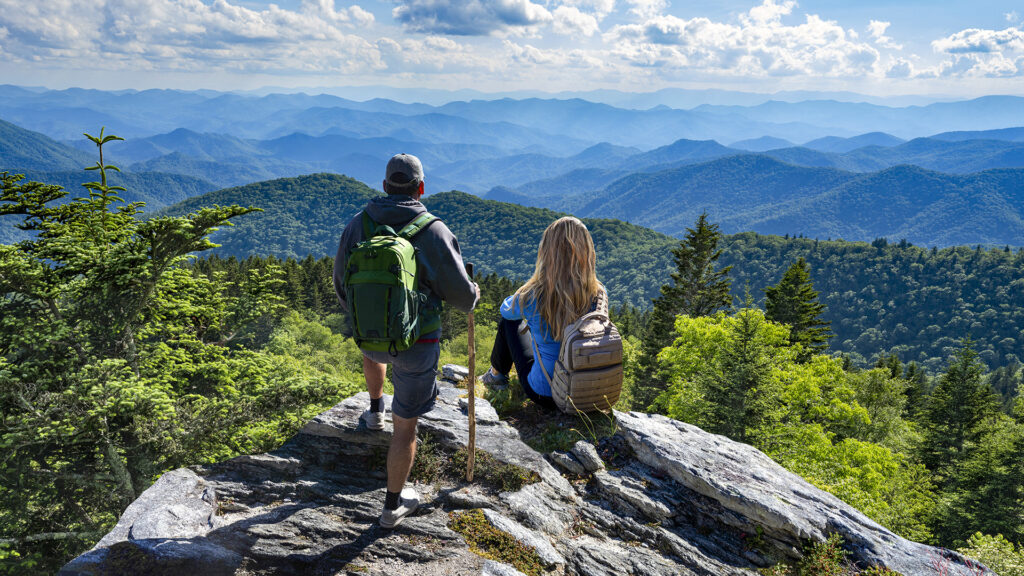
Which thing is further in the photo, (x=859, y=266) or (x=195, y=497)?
(x=859, y=266)

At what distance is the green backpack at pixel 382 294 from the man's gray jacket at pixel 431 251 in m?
0.29

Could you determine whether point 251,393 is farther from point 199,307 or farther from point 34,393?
point 34,393

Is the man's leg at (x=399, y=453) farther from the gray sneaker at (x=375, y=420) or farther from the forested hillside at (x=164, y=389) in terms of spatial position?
the forested hillside at (x=164, y=389)

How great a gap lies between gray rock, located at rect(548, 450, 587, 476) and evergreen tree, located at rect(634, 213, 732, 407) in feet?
94.2

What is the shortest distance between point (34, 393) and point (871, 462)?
969 inches

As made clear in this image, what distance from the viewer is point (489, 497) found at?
17.5ft

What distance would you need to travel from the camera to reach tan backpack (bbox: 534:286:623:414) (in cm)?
585

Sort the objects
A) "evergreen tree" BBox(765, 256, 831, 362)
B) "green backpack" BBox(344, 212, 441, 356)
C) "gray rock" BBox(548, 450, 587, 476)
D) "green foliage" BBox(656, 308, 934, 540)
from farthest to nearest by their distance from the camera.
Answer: "evergreen tree" BBox(765, 256, 831, 362), "green foliage" BBox(656, 308, 934, 540), "gray rock" BBox(548, 450, 587, 476), "green backpack" BBox(344, 212, 441, 356)

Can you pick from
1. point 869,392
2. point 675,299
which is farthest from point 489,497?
point 869,392

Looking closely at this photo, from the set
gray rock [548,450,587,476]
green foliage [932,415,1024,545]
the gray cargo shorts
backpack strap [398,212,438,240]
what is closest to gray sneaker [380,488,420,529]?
the gray cargo shorts

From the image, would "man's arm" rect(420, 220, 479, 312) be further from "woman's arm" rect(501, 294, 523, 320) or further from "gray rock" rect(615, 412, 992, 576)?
"gray rock" rect(615, 412, 992, 576)

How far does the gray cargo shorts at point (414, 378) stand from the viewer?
4.57m

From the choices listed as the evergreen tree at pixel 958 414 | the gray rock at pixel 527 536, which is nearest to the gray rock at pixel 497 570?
the gray rock at pixel 527 536

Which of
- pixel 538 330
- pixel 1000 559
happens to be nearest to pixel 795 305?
pixel 1000 559
